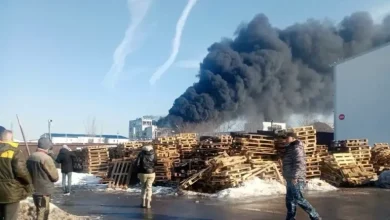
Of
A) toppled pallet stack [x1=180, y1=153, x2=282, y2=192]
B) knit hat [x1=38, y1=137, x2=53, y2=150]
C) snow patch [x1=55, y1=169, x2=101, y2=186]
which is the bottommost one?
snow patch [x1=55, y1=169, x2=101, y2=186]

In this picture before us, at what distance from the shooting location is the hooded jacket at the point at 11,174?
16.9 ft

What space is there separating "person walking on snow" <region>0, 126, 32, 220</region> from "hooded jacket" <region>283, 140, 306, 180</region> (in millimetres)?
4347

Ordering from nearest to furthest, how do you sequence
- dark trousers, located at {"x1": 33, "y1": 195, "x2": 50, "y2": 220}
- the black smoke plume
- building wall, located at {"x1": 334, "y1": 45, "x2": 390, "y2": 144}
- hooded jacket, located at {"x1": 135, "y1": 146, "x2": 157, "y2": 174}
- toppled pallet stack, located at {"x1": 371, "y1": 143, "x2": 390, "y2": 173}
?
dark trousers, located at {"x1": 33, "y1": 195, "x2": 50, "y2": 220} < hooded jacket, located at {"x1": 135, "y1": 146, "x2": 157, "y2": 174} < toppled pallet stack, located at {"x1": 371, "y1": 143, "x2": 390, "y2": 173} < building wall, located at {"x1": 334, "y1": 45, "x2": 390, "y2": 144} < the black smoke plume

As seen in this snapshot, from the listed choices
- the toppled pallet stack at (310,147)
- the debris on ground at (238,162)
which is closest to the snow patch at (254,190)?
the debris on ground at (238,162)

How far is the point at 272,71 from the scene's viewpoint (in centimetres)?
4716

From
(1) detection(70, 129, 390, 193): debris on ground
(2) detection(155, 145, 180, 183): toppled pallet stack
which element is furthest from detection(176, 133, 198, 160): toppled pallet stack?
(2) detection(155, 145, 180, 183): toppled pallet stack

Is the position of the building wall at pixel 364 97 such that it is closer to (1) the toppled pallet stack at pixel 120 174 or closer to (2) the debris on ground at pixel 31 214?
(1) the toppled pallet stack at pixel 120 174

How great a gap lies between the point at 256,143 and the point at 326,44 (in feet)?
125

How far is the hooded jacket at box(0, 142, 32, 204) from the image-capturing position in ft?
16.9

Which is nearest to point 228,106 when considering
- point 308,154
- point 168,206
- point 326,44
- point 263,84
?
point 263,84

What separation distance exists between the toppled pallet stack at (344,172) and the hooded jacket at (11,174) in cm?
1310

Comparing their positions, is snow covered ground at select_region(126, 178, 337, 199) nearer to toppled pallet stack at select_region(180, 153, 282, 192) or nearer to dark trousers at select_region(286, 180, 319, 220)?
toppled pallet stack at select_region(180, 153, 282, 192)

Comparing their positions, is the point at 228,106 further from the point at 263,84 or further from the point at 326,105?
the point at 326,105

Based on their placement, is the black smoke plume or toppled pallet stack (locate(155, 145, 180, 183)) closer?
toppled pallet stack (locate(155, 145, 180, 183))
